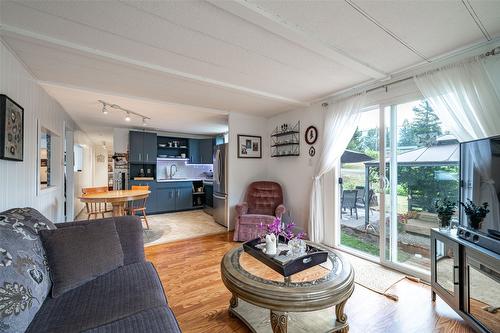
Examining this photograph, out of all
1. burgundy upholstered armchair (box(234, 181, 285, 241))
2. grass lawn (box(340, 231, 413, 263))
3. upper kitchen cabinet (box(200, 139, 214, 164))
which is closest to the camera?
grass lawn (box(340, 231, 413, 263))

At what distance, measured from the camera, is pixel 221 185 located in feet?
14.9

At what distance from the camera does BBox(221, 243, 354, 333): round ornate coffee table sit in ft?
4.43

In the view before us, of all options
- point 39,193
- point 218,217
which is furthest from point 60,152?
point 218,217

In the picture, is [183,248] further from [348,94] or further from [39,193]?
[348,94]

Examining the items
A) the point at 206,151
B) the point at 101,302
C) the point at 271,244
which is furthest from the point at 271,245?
the point at 206,151

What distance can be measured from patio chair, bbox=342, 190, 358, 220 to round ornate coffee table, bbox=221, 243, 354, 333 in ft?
4.99

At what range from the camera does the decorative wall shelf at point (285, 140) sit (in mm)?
3959

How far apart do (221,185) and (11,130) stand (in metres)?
3.14

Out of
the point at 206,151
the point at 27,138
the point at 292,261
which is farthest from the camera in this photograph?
the point at 206,151

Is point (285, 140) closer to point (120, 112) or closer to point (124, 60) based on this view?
point (124, 60)

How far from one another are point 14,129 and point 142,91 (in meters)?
1.46

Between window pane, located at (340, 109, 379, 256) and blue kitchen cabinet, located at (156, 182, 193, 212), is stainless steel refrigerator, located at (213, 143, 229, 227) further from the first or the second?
window pane, located at (340, 109, 379, 256)

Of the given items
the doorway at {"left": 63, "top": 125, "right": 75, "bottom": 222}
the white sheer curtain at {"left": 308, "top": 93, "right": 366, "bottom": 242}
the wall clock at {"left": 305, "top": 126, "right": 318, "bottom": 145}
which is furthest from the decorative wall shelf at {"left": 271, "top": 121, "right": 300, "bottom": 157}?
the doorway at {"left": 63, "top": 125, "right": 75, "bottom": 222}

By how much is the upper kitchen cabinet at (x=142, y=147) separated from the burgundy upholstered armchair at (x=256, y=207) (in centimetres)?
323
